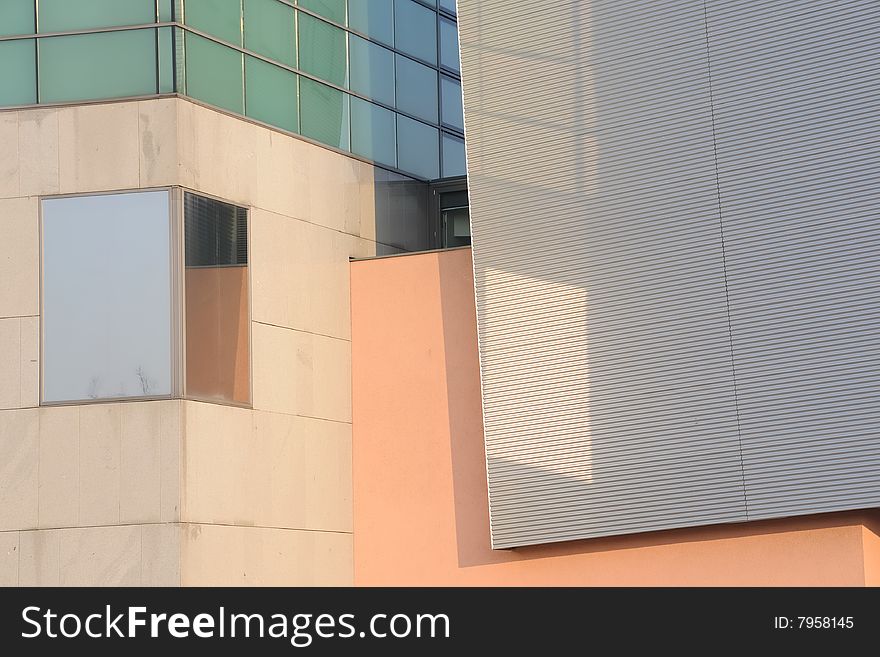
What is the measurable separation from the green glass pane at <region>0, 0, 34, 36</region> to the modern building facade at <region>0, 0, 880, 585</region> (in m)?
0.04

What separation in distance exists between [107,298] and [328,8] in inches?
260

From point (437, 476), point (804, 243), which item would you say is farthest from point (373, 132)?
point (804, 243)

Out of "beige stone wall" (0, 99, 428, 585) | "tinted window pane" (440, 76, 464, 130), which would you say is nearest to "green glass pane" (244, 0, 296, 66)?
"beige stone wall" (0, 99, 428, 585)

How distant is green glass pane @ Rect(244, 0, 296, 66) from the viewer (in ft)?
72.5

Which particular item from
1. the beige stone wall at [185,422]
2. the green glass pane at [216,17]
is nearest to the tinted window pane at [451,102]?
the beige stone wall at [185,422]

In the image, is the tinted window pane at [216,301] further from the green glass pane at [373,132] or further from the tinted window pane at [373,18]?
the tinted window pane at [373,18]

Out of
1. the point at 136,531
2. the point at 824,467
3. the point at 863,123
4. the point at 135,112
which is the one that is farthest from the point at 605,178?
the point at 136,531

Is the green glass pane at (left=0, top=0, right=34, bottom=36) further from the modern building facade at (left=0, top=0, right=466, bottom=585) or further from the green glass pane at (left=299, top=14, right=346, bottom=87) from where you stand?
the green glass pane at (left=299, top=14, right=346, bottom=87)

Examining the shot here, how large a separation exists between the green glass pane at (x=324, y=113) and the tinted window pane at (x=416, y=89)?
6.08 ft

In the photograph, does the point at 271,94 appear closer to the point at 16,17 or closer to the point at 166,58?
the point at 166,58

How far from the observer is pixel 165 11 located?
20.6 meters

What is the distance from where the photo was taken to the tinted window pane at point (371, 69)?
24.5 m

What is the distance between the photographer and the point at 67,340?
2002 cm

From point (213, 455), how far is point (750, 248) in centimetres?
781
